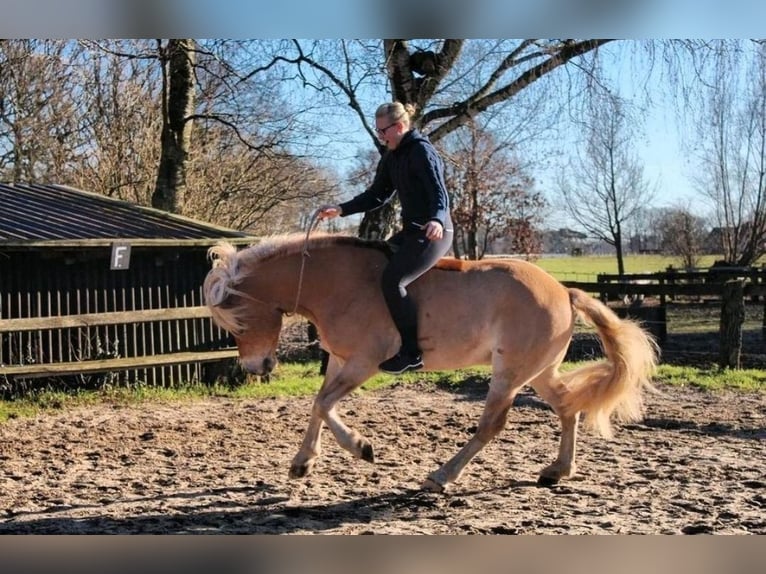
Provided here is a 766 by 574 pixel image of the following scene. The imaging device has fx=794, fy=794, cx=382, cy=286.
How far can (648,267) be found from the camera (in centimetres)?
1511

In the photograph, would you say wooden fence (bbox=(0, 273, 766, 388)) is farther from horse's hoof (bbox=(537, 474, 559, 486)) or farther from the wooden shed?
horse's hoof (bbox=(537, 474, 559, 486))

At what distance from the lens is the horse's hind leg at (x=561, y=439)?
4484mm

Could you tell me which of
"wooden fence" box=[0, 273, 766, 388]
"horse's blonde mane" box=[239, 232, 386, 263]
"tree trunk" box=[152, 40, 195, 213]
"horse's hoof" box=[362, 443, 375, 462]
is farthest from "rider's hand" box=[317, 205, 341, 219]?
"tree trunk" box=[152, 40, 195, 213]

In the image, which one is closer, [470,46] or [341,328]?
[341,328]

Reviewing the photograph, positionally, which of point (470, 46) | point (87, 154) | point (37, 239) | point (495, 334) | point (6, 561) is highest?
point (470, 46)

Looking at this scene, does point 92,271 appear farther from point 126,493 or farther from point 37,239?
point 126,493

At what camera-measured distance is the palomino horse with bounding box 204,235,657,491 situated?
424 centimetres

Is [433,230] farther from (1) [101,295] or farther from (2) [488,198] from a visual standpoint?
(2) [488,198]

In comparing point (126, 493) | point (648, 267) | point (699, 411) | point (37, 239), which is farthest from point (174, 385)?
point (648, 267)

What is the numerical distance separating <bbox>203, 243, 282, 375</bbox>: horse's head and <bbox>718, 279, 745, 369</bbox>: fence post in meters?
6.80

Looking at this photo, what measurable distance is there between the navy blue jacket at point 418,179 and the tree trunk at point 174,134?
6.00 m

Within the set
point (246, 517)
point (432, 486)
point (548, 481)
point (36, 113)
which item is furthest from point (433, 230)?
point (36, 113)

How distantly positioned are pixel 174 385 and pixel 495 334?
4.47 meters

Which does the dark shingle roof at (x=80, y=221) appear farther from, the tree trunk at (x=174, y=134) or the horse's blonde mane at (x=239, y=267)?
the horse's blonde mane at (x=239, y=267)
